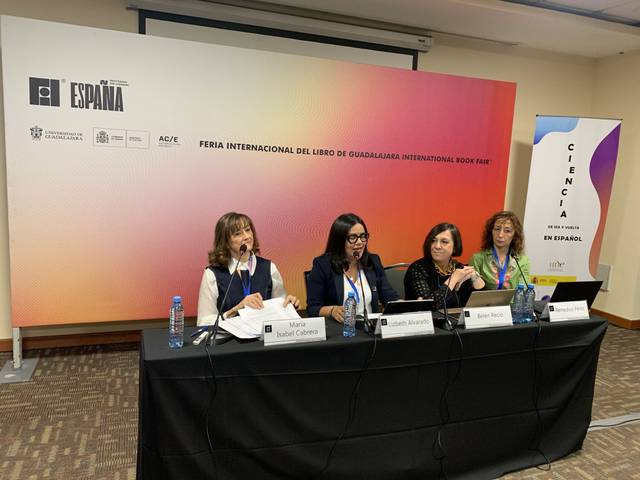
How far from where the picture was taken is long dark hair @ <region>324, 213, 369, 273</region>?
244cm

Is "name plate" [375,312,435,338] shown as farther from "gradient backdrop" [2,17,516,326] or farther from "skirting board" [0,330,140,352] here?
"skirting board" [0,330,140,352]

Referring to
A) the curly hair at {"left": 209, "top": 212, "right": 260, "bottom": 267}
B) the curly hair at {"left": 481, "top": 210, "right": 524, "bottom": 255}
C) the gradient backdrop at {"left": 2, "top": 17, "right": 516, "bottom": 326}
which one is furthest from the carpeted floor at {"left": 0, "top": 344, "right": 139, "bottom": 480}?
the curly hair at {"left": 481, "top": 210, "right": 524, "bottom": 255}

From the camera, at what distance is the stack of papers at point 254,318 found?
184 centimetres

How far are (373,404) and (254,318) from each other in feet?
1.99

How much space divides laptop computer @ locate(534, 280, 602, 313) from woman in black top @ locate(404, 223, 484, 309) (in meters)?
0.40

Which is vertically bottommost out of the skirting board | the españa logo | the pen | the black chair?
the skirting board

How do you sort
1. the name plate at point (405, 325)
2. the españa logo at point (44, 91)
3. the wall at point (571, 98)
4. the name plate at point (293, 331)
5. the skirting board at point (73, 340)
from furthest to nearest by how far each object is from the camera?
the wall at point (571, 98), the skirting board at point (73, 340), the españa logo at point (44, 91), the name plate at point (405, 325), the name plate at point (293, 331)

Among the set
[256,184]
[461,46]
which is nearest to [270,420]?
[256,184]

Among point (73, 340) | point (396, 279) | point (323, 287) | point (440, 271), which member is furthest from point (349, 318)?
point (73, 340)

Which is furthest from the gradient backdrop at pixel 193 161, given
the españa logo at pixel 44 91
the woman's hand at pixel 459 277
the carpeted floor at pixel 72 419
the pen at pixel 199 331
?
the pen at pixel 199 331

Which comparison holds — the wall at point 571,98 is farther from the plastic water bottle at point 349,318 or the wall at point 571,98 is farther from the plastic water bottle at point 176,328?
the plastic water bottle at point 176,328

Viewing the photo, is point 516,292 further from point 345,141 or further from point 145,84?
point 145,84

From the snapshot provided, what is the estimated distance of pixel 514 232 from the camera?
10.1 ft

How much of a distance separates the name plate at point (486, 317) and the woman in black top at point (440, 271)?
0.40 m
